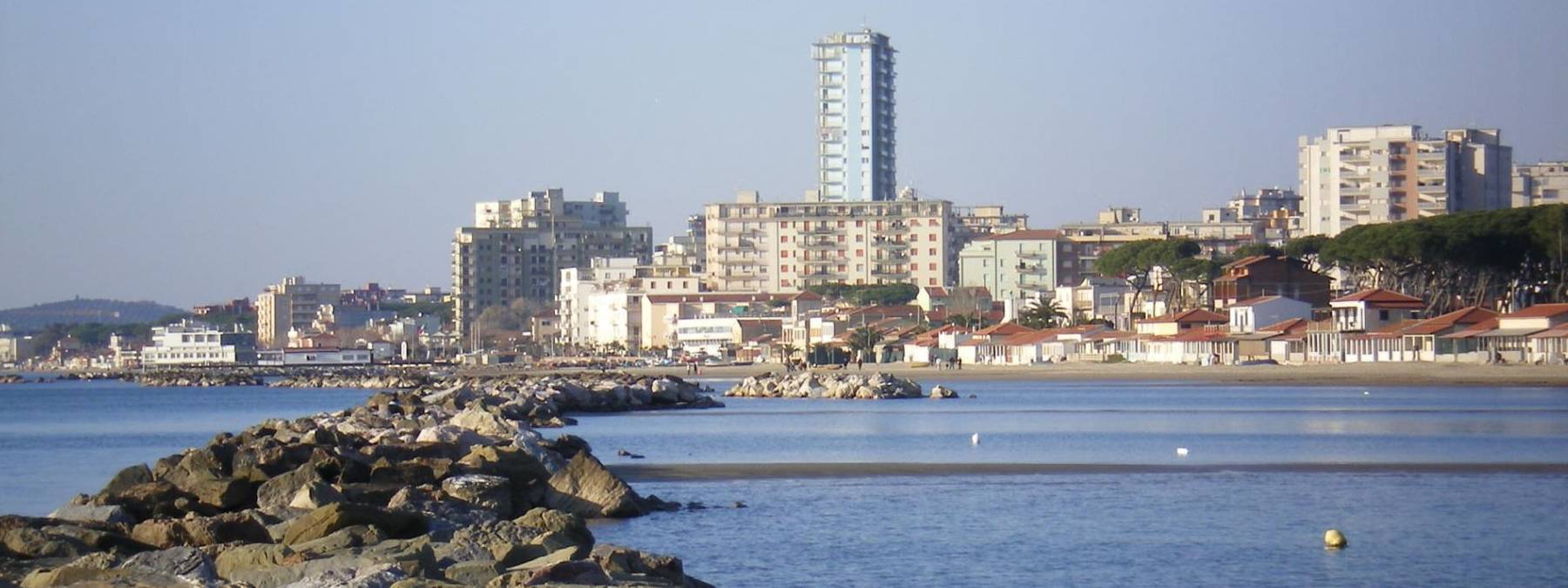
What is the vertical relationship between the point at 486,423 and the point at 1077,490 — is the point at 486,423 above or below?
above

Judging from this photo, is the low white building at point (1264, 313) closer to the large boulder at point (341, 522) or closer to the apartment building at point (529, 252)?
the large boulder at point (341, 522)

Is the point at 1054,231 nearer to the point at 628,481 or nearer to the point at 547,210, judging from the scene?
the point at 547,210

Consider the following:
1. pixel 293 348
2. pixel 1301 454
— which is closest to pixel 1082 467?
pixel 1301 454

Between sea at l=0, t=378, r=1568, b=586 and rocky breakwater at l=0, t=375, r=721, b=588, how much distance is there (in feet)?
4.02

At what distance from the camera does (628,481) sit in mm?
23750

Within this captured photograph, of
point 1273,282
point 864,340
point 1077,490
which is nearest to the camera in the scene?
point 1077,490

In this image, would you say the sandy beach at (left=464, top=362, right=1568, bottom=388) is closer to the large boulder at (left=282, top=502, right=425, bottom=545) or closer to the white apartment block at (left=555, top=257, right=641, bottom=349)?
the large boulder at (left=282, top=502, right=425, bottom=545)

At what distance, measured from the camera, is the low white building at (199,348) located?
155 metres

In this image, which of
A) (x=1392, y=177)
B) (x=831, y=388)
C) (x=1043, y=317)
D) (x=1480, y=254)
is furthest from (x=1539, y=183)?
(x=831, y=388)

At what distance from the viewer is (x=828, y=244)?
145875mm

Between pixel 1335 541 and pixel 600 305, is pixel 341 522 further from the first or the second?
pixel 600 305

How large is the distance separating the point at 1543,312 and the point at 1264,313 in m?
17.5

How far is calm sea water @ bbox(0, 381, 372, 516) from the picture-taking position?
82.4 ft

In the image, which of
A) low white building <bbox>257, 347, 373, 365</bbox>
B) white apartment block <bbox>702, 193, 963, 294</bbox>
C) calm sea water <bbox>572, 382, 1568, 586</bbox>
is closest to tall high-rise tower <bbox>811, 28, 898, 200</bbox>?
white apartment block <bbox>702, 193, 963, 294</bbox>
